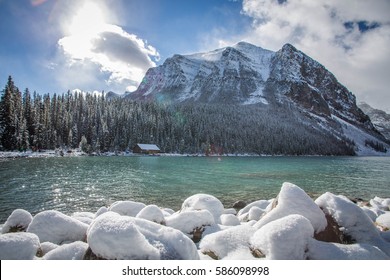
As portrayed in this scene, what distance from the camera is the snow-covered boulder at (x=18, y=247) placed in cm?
459

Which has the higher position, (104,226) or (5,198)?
(104,226)

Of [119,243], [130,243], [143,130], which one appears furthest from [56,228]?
[143,130]

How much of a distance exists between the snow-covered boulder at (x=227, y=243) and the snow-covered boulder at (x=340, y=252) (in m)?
1.27

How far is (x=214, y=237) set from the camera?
19.1ft

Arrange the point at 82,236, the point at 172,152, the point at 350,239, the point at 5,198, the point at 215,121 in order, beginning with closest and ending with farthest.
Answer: the point at 350,239
the point at 82,236
the point at 5,198
the point at 172,152
the point at 215,121

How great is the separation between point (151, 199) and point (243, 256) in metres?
15.5

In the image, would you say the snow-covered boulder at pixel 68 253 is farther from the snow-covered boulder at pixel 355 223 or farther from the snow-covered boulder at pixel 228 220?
the snow-covered boulder at pixel 355 223

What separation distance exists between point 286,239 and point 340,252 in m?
1.15

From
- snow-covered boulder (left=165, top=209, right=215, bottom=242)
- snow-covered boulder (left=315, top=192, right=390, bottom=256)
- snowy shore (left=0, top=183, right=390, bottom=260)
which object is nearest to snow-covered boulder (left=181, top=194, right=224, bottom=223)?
snow-covered boulder (left=165, top=209, right=215, bottom=242)

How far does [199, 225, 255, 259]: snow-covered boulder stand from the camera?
553cm

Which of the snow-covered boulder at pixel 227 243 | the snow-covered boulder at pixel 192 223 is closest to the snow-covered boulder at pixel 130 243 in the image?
the snow-covered boulder at pixel 227 243
